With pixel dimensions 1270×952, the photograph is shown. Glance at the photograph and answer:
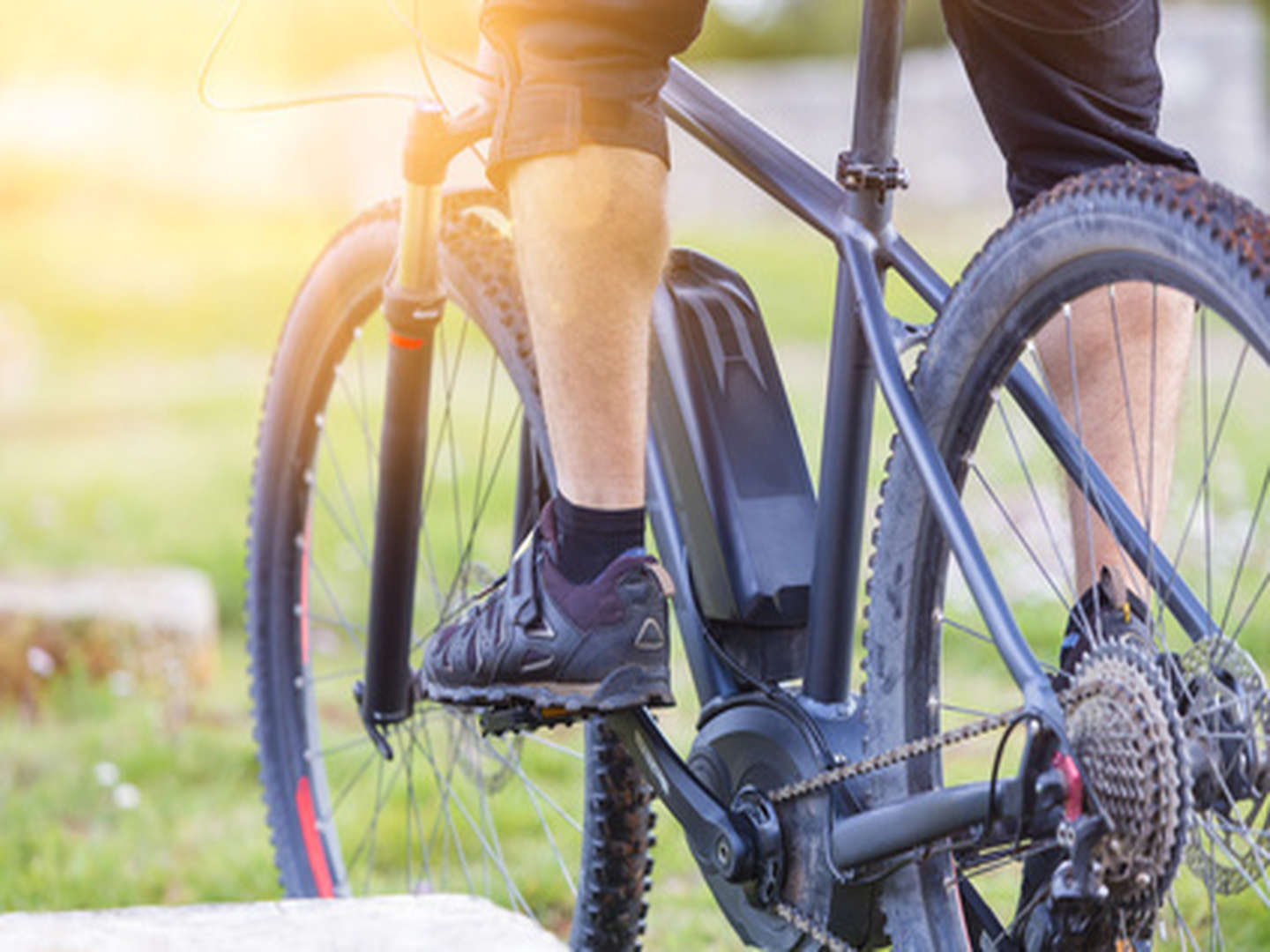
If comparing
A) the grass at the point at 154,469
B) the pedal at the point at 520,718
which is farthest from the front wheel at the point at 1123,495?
the grass at the point at 154,469

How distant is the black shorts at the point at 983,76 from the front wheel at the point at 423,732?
448 mm

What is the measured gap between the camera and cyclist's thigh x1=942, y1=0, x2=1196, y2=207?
1.70 meters

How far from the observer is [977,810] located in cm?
147

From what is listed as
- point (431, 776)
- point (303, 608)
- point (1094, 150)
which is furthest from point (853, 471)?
point (431, 776)

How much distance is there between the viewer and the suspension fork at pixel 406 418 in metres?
1.97

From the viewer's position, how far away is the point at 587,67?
62.1 inches

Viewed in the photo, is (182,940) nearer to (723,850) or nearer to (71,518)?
(723,850)

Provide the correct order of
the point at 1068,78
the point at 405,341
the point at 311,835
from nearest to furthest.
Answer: the point at 1068,78, the point at 405,341, the point at 311,835

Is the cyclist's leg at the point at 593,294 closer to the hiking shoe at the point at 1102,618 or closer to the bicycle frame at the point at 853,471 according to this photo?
the bicycle frame at the point at 853,471

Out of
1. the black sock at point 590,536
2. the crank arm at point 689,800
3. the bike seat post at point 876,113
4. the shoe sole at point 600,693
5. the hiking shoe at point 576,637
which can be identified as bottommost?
the crank arm at point 689,800

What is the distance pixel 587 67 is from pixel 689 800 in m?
0.71

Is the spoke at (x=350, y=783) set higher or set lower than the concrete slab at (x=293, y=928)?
higher

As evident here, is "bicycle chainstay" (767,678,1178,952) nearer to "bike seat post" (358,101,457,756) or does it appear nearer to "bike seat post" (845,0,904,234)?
"bike seat post" (845,0,904,234)

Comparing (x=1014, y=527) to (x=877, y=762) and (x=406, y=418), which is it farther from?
(x=406, y=418)
